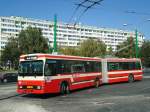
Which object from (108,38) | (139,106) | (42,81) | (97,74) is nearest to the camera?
(139,106)

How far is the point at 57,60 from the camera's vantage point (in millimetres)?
19969

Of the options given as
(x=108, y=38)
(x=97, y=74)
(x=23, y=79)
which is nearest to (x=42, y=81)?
(x=23, y=79)

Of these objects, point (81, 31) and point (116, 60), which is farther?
point (81, 31)

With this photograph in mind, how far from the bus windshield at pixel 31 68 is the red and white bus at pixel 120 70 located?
10.1 m

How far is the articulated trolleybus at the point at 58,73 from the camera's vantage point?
726 inches

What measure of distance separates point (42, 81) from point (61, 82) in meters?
2.13

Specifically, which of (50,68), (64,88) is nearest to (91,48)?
(64,88)

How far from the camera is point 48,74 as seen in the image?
61.1 feet

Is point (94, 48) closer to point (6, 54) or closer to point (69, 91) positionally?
point (6, 54)

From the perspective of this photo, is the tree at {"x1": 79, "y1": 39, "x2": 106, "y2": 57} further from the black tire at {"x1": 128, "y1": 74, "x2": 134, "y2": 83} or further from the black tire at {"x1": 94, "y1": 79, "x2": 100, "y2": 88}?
the black tire at {"x1": 94, "y1": 79, "x2": 100, "y2": 88}

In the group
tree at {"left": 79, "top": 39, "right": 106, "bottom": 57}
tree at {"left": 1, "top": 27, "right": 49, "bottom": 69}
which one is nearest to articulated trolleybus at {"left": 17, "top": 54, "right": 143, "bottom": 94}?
tree at {"left": 1, "top": 27, "right": 49, "bottom": 69}

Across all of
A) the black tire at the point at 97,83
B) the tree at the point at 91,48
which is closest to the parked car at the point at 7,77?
the black tire at the point at 97,83

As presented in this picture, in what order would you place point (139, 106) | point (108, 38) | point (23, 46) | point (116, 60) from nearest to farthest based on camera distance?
point (139, 106) → point (116, 60) → point (23, 46) → point (108, 38)

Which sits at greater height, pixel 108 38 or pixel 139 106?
pixel 108 38
